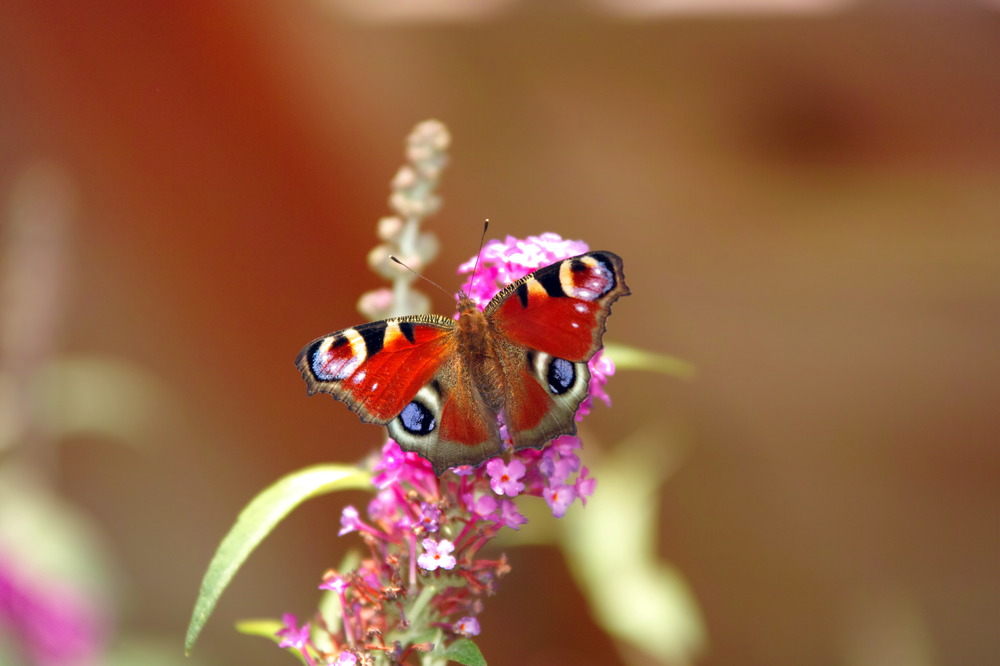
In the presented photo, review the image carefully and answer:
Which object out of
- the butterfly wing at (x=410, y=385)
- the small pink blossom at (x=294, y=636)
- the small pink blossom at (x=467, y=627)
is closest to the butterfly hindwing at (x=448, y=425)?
the butterfly wing at (x=410, y=385)

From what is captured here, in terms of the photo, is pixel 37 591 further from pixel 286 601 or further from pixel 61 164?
pixel 61 164

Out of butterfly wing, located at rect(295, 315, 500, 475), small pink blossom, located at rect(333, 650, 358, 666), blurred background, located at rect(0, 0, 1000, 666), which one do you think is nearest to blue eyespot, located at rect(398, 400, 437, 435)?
butterfly wing, located at rect(295, 315, 500, 475)

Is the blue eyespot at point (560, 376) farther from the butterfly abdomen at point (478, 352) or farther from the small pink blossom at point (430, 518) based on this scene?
the small pink blossom at point (430, 518)

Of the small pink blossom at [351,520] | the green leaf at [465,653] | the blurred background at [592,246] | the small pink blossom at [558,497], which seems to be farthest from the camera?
the blurred background at [592,246]

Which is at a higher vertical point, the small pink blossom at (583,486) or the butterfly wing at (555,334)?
the butterfly wing at (555,334)

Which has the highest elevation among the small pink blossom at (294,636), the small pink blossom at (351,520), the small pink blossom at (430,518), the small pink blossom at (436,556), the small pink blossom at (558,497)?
the small pink blossom at (558,497)

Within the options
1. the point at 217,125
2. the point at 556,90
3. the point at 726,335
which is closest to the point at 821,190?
the point at 726,335

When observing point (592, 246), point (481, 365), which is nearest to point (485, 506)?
point (481, 365)
